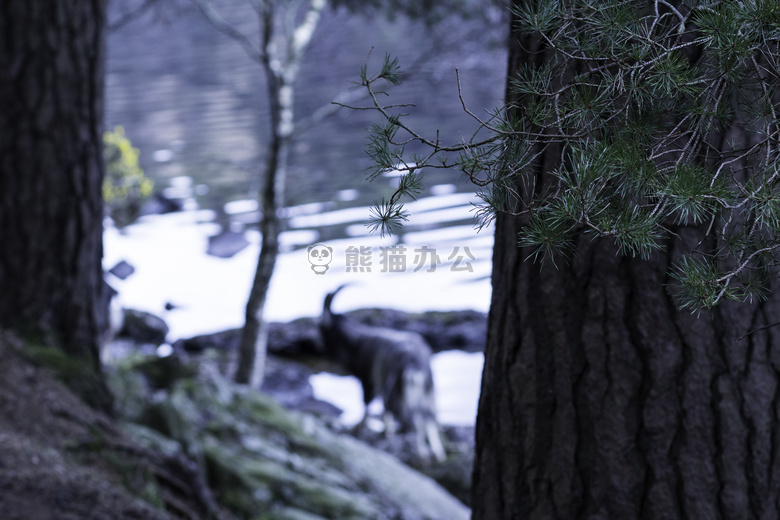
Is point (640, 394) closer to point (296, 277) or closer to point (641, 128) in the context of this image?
point (641, 128)

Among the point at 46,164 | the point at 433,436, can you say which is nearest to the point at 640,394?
the point at 46,164

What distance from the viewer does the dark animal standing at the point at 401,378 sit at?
6.34m

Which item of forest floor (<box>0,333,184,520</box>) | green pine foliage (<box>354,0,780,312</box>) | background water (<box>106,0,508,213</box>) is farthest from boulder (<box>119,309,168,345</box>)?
green pine foliage (<box>354,0,780,312</box>)

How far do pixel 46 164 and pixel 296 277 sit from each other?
7.86 metres

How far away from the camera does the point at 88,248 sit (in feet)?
13.2

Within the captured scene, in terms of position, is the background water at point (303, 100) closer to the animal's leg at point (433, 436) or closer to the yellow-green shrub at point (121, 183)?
the yellow-green shrub at point (121, 183)

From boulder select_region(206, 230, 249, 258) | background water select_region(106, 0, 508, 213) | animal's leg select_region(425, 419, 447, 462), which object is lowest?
animal's leg select_region(425, 419, 447, 462)

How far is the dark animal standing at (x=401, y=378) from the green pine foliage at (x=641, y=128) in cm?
519

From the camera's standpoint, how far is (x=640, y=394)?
1.92 meters

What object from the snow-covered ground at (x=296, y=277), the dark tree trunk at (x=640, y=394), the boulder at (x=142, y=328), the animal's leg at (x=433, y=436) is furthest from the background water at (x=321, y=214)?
the animal's leg at (x=433, y=436)

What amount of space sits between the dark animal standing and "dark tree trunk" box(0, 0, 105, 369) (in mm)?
3134

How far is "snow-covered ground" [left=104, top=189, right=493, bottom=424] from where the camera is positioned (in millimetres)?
10742

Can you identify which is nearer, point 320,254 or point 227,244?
point 320,254

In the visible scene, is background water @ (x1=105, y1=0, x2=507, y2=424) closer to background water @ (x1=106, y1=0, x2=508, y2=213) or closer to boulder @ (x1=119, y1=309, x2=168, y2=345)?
background water @ (x1=106, y1=0, x2=508, y2=213)
